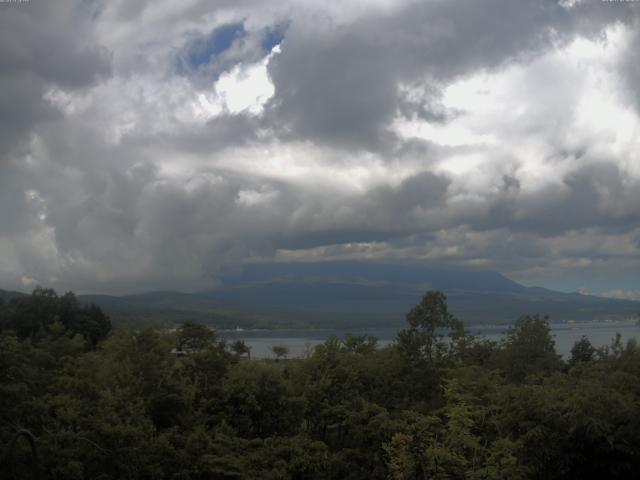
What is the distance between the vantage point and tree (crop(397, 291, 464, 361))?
34812 mm

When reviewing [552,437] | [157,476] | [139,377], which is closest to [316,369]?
[139,377]

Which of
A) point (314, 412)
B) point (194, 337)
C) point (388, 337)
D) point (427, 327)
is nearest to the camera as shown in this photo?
point (314, 412)

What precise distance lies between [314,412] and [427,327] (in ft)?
27.6

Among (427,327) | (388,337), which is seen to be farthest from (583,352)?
(388,337)

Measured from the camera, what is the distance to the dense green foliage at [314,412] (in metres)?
20.1

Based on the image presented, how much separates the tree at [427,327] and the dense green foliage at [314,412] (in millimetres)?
74

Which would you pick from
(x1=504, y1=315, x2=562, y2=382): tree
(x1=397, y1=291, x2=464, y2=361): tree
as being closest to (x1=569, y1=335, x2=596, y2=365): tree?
(x1=504, y1=315, x2=562, y2=382): tree

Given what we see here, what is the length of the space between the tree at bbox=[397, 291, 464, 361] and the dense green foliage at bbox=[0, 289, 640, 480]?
0.07 meters

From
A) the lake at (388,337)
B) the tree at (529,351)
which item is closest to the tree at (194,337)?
the tree at (529,351)

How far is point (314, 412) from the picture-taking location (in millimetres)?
30156

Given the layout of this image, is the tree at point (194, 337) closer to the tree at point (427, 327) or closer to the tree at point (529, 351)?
the tree at point (427, 327)

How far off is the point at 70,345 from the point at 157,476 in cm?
1799

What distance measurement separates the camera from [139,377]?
28.0m

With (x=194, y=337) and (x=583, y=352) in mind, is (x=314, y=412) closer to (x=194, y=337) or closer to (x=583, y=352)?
(x=194, y=337)
